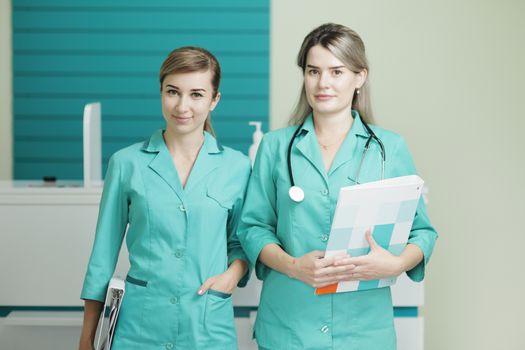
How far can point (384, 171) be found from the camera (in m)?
2.10

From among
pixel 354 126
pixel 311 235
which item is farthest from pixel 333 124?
pixel 311 235

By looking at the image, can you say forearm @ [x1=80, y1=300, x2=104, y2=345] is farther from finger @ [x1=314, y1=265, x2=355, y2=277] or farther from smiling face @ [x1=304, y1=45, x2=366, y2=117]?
smiling face @ [x1=304, y1=45, x2=366, y2=117]

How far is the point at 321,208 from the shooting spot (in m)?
2.06

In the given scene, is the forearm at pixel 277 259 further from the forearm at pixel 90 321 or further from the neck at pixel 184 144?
the forearm at pixel 90 321

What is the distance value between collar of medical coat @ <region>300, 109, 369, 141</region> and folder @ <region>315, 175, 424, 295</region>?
0.72 ft

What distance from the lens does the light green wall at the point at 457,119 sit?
3.77 m

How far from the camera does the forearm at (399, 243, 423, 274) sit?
2.02 meters

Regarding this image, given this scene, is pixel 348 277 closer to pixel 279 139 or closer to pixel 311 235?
pixel 311 235

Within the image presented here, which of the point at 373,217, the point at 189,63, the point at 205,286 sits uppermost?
the point at 189,63

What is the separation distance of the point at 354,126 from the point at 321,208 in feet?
0.83

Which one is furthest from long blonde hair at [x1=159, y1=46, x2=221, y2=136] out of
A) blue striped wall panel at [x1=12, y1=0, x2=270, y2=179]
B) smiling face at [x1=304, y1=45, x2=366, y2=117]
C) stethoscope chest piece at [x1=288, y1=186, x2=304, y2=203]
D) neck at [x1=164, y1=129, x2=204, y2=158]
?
→ blue striped wall panel at [x1=12, y1=0, x2=270, y2=179]

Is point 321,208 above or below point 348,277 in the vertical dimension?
above

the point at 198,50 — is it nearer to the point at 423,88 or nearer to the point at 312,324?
the point at 312,324

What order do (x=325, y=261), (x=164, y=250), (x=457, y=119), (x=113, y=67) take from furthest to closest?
1. (x=457, y=119)
2. (x=113, y=67)
3. (x=164, y=250)
4. (x=325, y=261)
